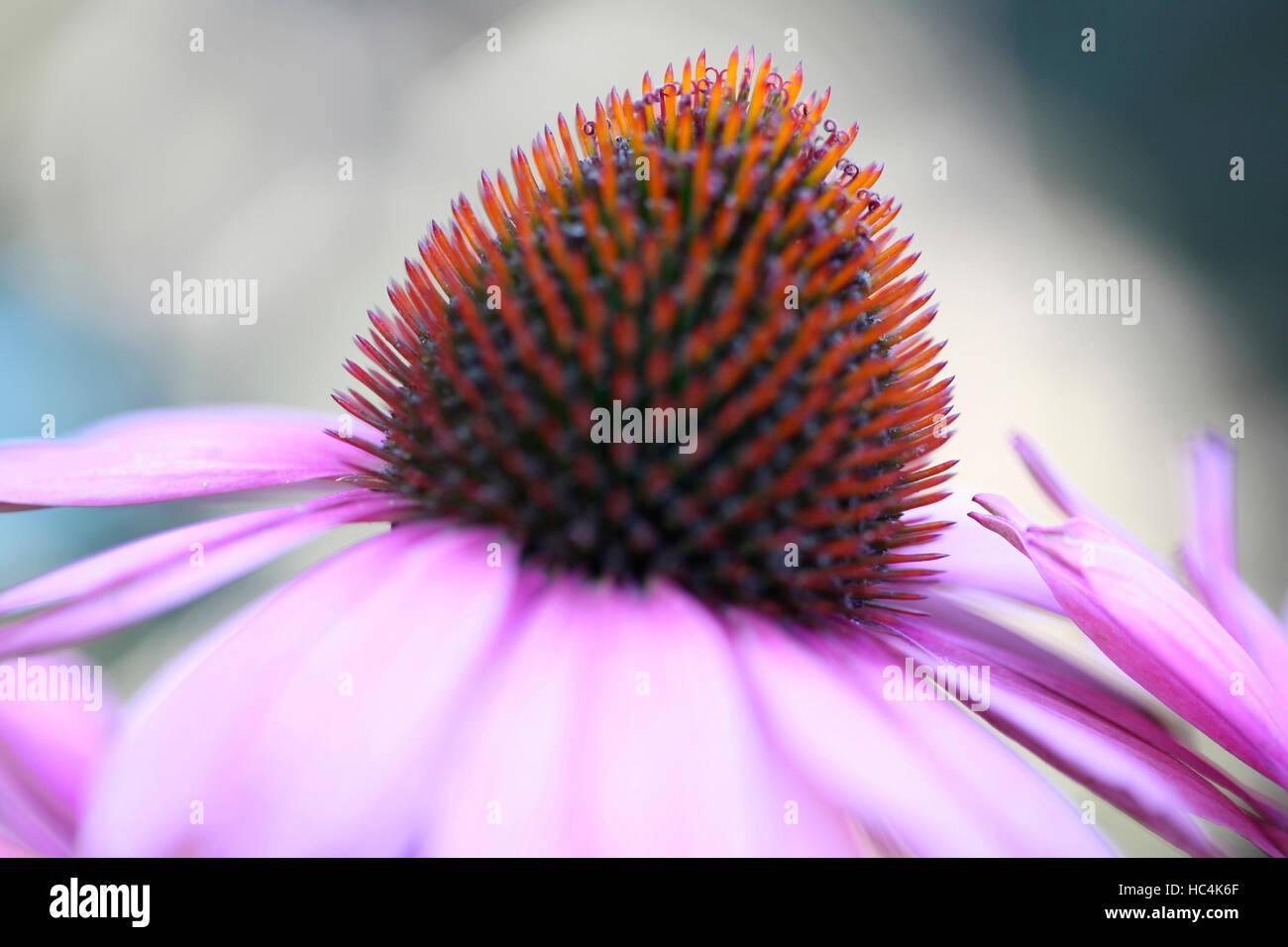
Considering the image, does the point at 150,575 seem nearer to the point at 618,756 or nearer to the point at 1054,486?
the point at 618,756

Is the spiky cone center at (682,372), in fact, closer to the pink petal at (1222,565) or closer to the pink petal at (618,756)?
the pink petal at (618,756)

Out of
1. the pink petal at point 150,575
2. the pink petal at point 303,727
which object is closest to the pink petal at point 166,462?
the pink petal at point 150,575

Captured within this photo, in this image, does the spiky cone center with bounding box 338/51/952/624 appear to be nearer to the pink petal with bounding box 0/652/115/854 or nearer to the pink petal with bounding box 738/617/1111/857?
the pink petal with bounding box 738/617/1111/857

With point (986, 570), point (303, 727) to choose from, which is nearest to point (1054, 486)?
point (986, 570)

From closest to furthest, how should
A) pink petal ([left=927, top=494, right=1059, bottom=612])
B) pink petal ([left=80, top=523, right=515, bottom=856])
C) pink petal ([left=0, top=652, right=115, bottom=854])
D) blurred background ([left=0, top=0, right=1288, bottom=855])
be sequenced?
pink petal ([left=80, top=523, right=515, bottom=856])
pink petal ([left=0, top=652, right=115, bottom=854])
pink petal ([left=927, top=494, right=1059, bottom=612])
blurred background ([left=0, top=0, right=1288, bottom=855])

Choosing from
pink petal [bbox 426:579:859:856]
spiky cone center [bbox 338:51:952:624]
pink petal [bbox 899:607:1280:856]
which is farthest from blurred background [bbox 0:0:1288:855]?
pink petal [bbox 426:579:859:856]
